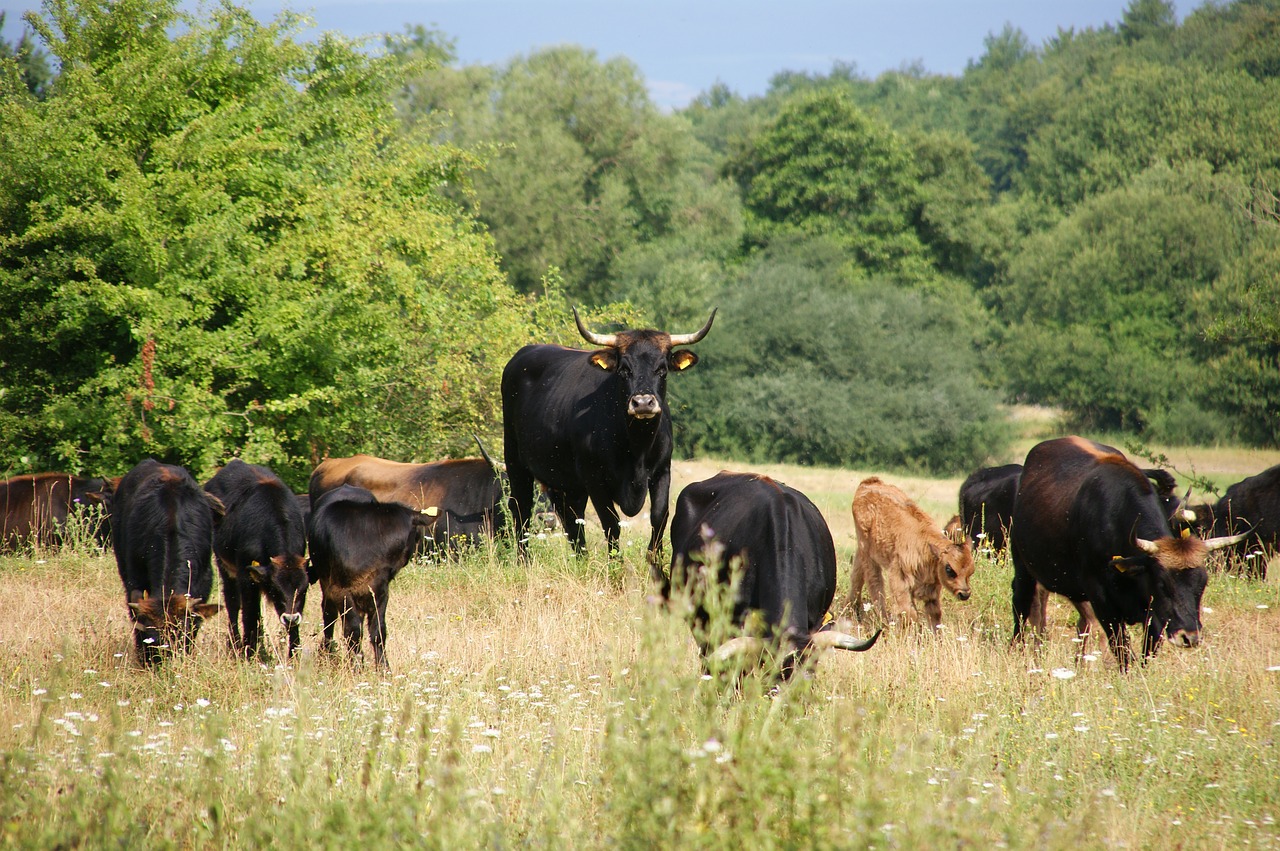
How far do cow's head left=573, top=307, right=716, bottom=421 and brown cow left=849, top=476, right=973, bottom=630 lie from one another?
188 centimetres

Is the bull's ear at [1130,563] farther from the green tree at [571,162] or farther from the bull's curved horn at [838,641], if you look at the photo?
the green tree at [571,162]

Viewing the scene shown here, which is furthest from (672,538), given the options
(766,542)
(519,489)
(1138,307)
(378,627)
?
(1138,307)

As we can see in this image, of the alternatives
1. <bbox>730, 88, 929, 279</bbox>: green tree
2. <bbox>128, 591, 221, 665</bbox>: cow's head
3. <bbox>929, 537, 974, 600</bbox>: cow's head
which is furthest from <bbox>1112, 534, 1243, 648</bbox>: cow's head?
<bbox>730, 88, 929, 279</bbox>: green tree

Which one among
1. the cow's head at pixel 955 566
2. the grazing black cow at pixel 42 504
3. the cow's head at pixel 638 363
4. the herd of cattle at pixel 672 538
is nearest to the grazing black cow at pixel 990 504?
the herd of cattle at pixel 672 538

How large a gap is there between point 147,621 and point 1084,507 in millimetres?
5739

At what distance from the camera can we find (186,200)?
42.4 feet

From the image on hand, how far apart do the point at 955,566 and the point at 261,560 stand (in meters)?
4.63

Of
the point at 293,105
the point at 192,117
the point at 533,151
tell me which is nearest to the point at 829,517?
the point at 293,105

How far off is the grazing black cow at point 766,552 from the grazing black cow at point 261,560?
2.28 metres

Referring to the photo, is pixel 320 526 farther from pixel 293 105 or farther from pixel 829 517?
pixel 829 517

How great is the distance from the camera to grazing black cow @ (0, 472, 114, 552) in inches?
436

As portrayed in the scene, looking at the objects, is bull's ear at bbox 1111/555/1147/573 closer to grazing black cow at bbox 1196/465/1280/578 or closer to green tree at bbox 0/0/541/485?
grazing black cow at bbox 1196/465/1280/578

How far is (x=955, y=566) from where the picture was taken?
317 inches

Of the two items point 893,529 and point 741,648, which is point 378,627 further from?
point 893,529
